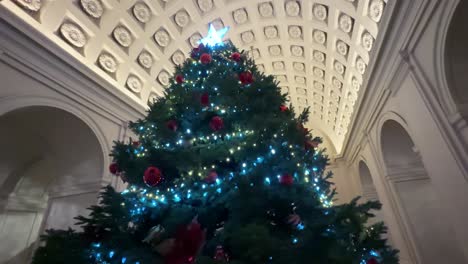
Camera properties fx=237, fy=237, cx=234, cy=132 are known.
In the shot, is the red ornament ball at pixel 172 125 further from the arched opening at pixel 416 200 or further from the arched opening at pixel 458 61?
the arched opening at pixel 416 200

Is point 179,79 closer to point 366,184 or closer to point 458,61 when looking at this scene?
point 458,61

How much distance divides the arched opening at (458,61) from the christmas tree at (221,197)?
2.08 metres

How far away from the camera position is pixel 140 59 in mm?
5699

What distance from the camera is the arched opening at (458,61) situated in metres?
2.74

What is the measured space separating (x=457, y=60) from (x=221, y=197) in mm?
3292

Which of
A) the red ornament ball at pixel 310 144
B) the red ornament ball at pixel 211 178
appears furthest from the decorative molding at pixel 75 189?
the red ornament ball at pixel 310 144

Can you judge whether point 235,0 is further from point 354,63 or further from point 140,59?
point 354,63

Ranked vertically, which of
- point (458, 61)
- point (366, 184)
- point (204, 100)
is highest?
point (366, 184)

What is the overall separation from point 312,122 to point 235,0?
A: 22.5 ft

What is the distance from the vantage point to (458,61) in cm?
287

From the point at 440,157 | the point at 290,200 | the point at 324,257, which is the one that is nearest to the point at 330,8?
the point at 440,157

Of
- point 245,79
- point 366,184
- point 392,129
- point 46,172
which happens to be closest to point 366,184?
point 366,184

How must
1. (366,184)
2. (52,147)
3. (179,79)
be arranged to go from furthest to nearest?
(366,184) < (52,147) < (179,79)

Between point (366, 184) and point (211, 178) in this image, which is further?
point (366, 184)
